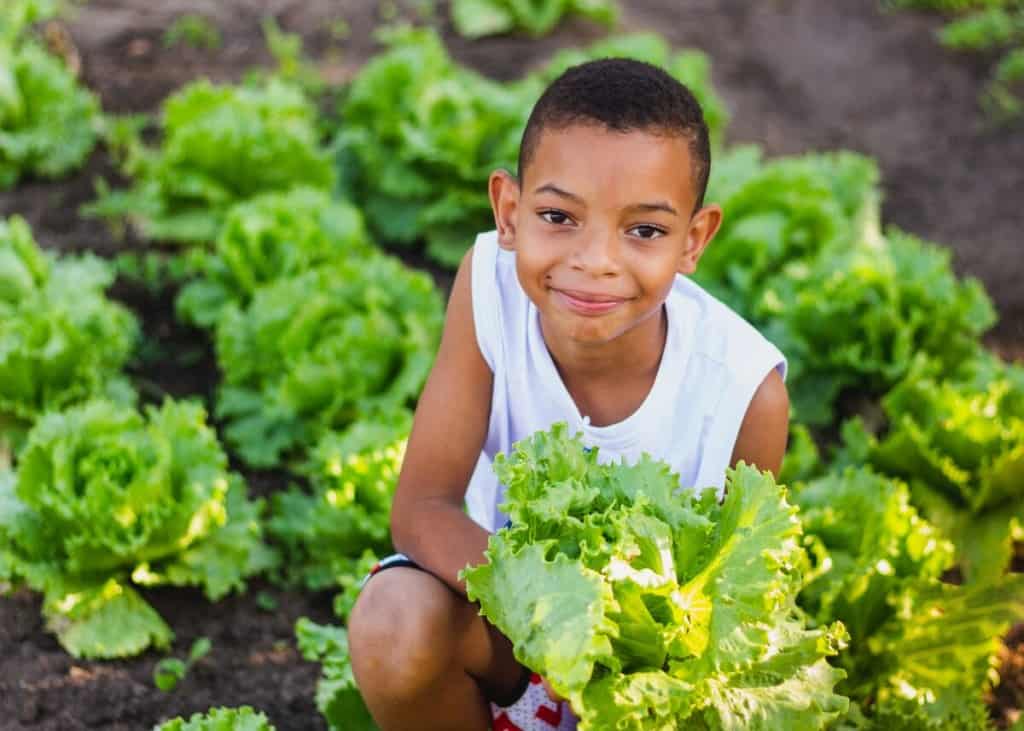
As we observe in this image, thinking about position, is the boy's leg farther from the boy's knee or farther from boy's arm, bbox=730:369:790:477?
boy's arm, bbox=730:369:790:477

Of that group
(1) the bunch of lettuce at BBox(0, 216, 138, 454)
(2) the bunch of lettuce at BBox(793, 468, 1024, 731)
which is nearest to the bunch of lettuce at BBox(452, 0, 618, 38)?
(1) the bunch of lettuce at BBox(0, 216, 138, 454)

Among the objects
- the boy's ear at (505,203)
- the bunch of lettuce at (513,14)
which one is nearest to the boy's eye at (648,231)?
the boy's ear at (505,203)

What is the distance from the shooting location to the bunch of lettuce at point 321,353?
3959 millimetres

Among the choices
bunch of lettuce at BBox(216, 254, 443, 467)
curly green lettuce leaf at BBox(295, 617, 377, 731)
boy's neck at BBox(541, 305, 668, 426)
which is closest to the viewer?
boy's neck at BBox(541, 305, 668, 426)

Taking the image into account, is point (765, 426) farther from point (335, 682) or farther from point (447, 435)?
point (335, 682)

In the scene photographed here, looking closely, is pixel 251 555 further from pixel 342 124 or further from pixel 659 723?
pixel 342 124

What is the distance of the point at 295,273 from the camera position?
441 cm

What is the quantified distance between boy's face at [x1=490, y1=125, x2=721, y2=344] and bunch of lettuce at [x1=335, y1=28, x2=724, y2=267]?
2.54 metres

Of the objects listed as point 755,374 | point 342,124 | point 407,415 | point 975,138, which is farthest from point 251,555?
point 975,138

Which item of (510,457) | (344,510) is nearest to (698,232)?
(510,457)

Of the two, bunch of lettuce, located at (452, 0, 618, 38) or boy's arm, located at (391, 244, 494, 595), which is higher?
bunch of lettuce, located at (452, 0, 618, 38)

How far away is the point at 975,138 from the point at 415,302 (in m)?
3.48

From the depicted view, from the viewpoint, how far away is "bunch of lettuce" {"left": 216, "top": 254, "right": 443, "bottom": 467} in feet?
13.0

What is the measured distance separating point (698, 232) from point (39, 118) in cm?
373
